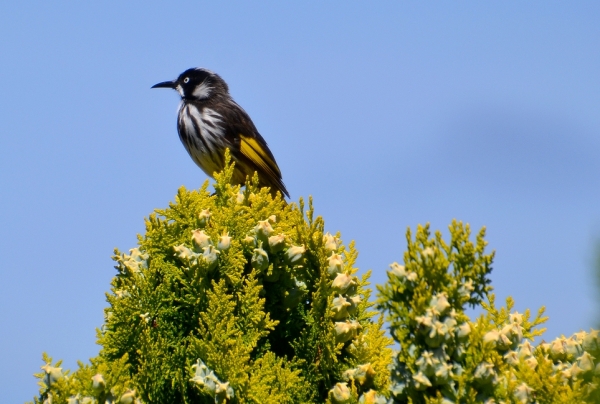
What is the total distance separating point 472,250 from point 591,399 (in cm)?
89

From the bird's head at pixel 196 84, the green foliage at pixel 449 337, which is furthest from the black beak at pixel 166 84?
the green foliage at pixel 449 337

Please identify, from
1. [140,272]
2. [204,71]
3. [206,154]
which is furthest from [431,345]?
[204,71]

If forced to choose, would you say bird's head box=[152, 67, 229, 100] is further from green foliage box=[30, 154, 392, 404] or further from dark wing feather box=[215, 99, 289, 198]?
green foliage box=[30, 154, 392, 404]

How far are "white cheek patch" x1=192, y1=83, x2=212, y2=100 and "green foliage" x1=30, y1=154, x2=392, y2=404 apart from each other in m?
4.52

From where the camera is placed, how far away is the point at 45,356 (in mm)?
2211

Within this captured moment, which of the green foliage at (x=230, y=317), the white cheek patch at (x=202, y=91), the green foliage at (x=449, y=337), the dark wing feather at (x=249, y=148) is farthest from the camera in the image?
A: the white cheek patch at (x=202, y=91)

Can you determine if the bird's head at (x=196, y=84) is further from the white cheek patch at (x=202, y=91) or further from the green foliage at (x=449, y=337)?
the green foliage at (x=449, y=337)

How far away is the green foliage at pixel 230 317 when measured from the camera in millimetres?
2203

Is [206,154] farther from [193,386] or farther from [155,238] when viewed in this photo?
[193,386]

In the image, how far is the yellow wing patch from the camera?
617 centimetres

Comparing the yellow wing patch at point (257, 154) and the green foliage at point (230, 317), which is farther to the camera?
the yellow wing patch at point (257, 154)

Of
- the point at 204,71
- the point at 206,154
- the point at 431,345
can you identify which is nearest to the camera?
the point at 431,345

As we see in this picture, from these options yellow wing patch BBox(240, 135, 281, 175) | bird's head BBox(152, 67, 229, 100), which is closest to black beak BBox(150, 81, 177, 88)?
bird's head BBox(152, 67, 229, 100)

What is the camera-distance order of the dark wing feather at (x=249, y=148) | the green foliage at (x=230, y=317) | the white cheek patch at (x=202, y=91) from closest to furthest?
1. the green foliage at (x=230, y=317)
2. the dark wing feather at (x=249, y=148)
3. the white cheek patch at (x=202, y=91)
